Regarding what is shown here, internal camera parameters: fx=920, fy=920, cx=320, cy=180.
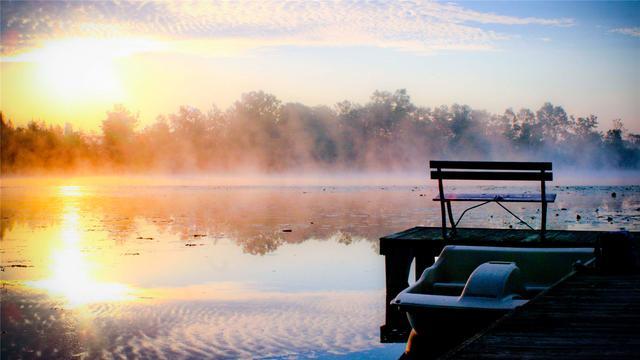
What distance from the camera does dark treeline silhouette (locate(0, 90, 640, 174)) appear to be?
9612 centimetres

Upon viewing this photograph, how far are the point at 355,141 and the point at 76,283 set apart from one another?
86.2 metres

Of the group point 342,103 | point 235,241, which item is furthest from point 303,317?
point 342,103

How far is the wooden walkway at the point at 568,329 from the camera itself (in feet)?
13.7

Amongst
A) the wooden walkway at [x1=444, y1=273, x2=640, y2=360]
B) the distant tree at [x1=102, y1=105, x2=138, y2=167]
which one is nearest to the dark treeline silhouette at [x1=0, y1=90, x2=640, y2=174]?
the distant tree at [x1=102, y1=105, x2=138, y2=167]

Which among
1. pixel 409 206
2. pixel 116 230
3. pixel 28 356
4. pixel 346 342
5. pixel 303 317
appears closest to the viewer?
pixel 28 356

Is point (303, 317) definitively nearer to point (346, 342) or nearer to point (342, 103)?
point (346, 342)

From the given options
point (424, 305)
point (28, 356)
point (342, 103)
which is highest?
point (342, 103)

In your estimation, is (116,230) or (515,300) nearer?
(515,300)

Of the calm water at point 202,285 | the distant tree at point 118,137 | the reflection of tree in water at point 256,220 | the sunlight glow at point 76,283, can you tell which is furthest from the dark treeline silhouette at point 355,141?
the sunlight glow at point 76,283

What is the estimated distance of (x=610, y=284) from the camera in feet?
21.3

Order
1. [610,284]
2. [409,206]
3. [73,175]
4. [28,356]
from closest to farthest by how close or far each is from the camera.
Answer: [610,284] < [28,356] < [409,206] < [73,175]

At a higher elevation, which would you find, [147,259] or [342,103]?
[342,103]

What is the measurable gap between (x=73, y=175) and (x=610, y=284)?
96972mm

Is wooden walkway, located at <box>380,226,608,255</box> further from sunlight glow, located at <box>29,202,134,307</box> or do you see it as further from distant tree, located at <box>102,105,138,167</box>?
distant tree, located at <box>102,105,138,167</box>
